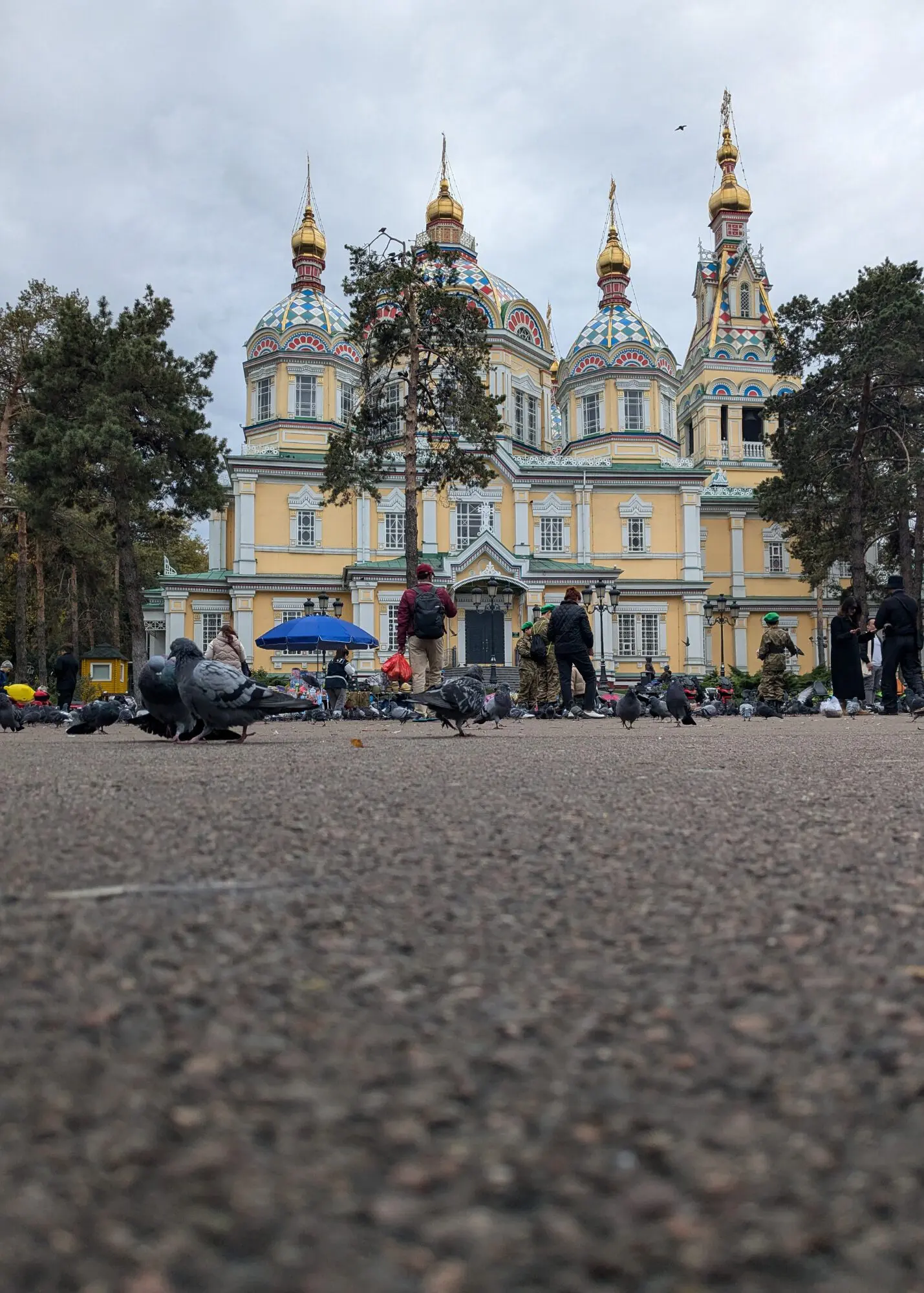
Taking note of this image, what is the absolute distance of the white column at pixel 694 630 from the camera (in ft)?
136

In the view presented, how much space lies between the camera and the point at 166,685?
27.7 ft

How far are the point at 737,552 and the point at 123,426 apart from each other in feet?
95.5

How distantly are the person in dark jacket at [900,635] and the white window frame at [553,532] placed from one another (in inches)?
1086

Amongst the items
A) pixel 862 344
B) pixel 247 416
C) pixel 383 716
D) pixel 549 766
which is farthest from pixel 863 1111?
pixel 247 416

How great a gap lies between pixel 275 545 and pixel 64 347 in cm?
1464

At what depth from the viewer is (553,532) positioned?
4253cm

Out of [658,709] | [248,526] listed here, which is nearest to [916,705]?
[658,709]

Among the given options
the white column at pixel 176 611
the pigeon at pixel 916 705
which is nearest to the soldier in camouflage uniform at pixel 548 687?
the pigeon at pixel 916 705

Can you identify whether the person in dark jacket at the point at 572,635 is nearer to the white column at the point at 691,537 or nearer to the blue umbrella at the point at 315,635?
the blue umbrella at the point at 315,635

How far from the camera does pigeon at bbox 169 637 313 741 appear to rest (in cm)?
770

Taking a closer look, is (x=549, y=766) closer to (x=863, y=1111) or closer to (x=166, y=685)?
(x=166, y=685)

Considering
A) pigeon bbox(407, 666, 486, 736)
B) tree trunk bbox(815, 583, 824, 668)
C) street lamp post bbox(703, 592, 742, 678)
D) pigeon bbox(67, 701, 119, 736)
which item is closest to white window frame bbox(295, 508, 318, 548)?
street lamp post bbox(703, 592, 742, 678)

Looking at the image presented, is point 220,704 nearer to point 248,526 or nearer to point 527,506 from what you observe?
point 248,526

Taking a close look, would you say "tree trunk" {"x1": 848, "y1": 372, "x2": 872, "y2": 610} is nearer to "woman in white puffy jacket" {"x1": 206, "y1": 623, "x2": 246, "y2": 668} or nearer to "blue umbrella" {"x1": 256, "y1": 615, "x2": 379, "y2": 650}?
"blue umbrella" {"x1": 256, "y1": 615, "x2": 379, "y2": 650}
